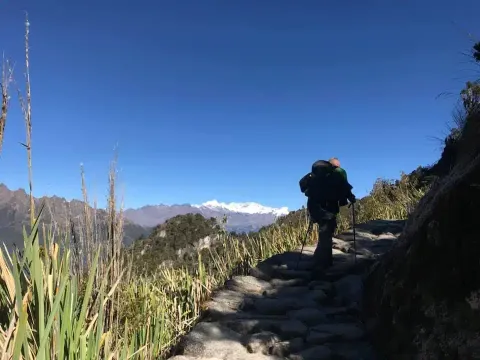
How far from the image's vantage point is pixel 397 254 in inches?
170

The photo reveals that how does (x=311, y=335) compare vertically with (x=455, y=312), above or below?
below

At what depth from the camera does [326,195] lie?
670 centimetres

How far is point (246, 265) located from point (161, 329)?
9.62 feet

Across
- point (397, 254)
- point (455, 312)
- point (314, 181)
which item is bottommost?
point (455, 312)

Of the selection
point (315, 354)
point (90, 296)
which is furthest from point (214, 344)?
point (90, 296)

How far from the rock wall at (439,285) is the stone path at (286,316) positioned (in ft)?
1.42

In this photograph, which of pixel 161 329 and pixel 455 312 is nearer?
pixel 455 312

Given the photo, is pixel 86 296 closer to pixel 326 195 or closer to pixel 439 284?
pixel 439 284

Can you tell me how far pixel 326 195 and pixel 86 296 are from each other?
15.6 ft

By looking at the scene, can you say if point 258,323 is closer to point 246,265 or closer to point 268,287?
point 268,287

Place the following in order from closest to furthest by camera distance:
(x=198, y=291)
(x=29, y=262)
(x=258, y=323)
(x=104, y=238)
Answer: (x=29, y=262)
(x=104, y=238)
(x=258, y=323)
(x=198, y=291)

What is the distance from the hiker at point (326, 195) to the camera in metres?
6.57

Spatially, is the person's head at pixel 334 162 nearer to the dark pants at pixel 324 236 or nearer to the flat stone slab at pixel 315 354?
the dark pants at pixel 324 236

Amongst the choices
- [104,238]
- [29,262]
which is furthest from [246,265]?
[29,262]
